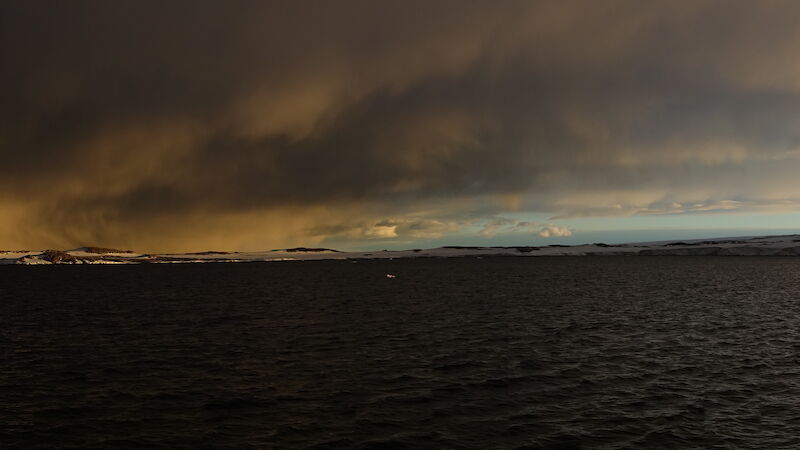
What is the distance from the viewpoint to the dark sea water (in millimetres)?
21203

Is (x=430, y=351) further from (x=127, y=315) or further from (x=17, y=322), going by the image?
(x=17, y=322)

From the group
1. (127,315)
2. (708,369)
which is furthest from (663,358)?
(127,315)

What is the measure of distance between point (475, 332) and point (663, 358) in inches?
639

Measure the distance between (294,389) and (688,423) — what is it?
63.9ft

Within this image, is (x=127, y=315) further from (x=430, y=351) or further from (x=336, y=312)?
(x=430, y=351)

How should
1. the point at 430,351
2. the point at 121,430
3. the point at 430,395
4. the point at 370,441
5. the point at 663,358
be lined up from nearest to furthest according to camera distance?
the point at 370,441 < the point at 121,430 < the point at 430,395 < the point at 663,358 < the point at 430,351

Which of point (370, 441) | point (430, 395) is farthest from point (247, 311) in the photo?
point (370, 441)

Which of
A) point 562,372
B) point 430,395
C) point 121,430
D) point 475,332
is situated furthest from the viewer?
point 475,332

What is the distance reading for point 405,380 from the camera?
1172 inches

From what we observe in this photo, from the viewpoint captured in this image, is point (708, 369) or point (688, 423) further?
point (708, 369)

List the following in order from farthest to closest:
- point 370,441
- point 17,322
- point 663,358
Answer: point 17,322, point 663,358, point 370,441

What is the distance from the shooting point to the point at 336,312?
63.2 meters

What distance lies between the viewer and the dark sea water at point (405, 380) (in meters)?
21.2

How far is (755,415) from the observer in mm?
23188
